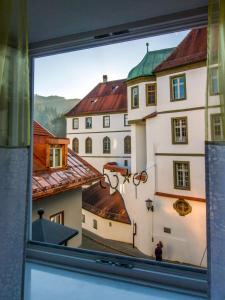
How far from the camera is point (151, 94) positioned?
124 cm

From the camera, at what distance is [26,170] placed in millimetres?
675

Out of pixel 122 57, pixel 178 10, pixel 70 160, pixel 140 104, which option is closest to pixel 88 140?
pixel 70 160

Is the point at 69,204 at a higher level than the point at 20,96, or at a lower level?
Answer: lower

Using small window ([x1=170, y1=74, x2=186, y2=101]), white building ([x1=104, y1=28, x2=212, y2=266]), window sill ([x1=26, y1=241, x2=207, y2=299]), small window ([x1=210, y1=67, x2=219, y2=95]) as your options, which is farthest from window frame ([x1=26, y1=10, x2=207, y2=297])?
small window ([x1=210, y1=67, x2=219, y2=95])

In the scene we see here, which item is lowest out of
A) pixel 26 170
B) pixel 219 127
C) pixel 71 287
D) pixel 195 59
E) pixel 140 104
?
pixel 71 287

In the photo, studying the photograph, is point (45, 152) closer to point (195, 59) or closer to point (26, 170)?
point (26, 170)

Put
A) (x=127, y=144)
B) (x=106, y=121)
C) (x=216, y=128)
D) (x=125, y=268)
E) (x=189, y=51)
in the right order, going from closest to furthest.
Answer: (x=216, y=128)
(x=125, y=268)
(x=189, y=51)
(x=127, y=144)
(x=106, y=121)

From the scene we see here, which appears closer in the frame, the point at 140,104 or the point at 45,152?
the point at 140,104

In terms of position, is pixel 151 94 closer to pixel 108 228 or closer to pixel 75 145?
pixel 75 145

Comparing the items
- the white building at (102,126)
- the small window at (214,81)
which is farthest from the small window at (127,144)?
the small window at (214,81)

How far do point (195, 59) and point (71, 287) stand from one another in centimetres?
118

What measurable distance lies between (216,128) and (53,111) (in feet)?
3.45

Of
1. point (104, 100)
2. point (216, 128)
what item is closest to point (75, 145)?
point (104, 100)

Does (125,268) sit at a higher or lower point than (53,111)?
lower
